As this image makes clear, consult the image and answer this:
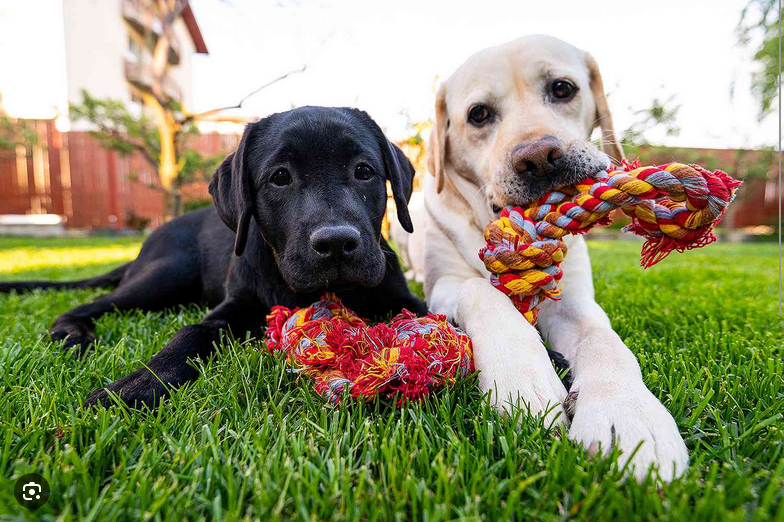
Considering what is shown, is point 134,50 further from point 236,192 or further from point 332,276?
point 332,276

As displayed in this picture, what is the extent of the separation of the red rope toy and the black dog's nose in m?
0.26

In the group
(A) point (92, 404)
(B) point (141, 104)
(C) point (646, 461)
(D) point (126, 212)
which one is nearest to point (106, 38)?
(B) point (141, 104)

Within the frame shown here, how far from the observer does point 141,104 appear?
21.0m

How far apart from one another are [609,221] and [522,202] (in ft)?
1.13

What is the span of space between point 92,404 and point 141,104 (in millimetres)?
23571

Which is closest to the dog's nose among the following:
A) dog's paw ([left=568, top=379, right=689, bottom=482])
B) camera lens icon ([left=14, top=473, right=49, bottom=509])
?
dog's paw ([left=568, top=379, right=689, bottom=482])

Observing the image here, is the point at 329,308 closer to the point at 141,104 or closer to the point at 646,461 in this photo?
the point at 646,461

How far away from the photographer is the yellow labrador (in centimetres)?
117

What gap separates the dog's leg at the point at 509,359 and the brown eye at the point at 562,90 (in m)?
1.23

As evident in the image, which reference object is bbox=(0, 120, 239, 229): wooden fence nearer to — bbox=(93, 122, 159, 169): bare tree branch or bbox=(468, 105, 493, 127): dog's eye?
bbox=(93, 122, 159, 169): bare tree branch

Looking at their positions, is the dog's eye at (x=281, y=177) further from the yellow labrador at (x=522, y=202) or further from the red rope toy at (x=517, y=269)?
the yellow labrador at (x=522, y=202)

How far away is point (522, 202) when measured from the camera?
6.30ft

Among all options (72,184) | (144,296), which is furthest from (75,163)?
(144,296)

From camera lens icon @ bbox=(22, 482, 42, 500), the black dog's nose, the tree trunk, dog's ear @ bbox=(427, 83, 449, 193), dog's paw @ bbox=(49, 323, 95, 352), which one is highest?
the tree trunk
